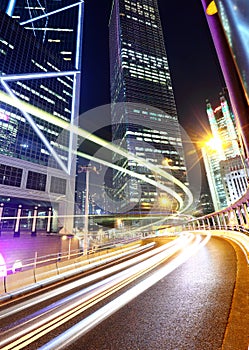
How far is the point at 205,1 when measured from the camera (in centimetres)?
171

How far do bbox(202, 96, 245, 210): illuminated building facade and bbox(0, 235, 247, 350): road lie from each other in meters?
114

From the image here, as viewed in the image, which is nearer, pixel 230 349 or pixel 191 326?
pixel 230 349

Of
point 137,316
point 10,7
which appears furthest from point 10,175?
point 10,7

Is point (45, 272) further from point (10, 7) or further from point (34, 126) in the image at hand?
point (10, 7)

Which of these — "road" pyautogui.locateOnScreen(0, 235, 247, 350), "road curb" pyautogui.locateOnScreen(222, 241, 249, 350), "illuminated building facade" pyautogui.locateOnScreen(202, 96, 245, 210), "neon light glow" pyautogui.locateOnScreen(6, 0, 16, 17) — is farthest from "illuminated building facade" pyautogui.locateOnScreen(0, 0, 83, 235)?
"illuminated building facade" pyautogui.locateOnScreen(202, 96, 245, 210)

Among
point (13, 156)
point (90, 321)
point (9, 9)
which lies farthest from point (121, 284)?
point (9, 9)

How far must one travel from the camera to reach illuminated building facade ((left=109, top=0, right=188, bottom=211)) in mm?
141025

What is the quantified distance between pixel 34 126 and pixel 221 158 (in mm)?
160627

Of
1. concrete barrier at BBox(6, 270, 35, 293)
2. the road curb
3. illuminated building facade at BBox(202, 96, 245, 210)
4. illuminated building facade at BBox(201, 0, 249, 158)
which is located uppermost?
illuminated building facade at BBox(202, 96, 245, 210)

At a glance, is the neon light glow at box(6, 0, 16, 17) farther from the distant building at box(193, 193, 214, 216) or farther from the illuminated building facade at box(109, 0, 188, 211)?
the distant building at box(193, 193, 214, 216)

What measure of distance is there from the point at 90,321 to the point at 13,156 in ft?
163

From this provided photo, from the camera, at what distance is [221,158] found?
536ft

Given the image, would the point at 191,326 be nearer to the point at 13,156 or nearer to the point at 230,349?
the point at 230,349

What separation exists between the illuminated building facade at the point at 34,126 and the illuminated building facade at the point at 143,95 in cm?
6454
